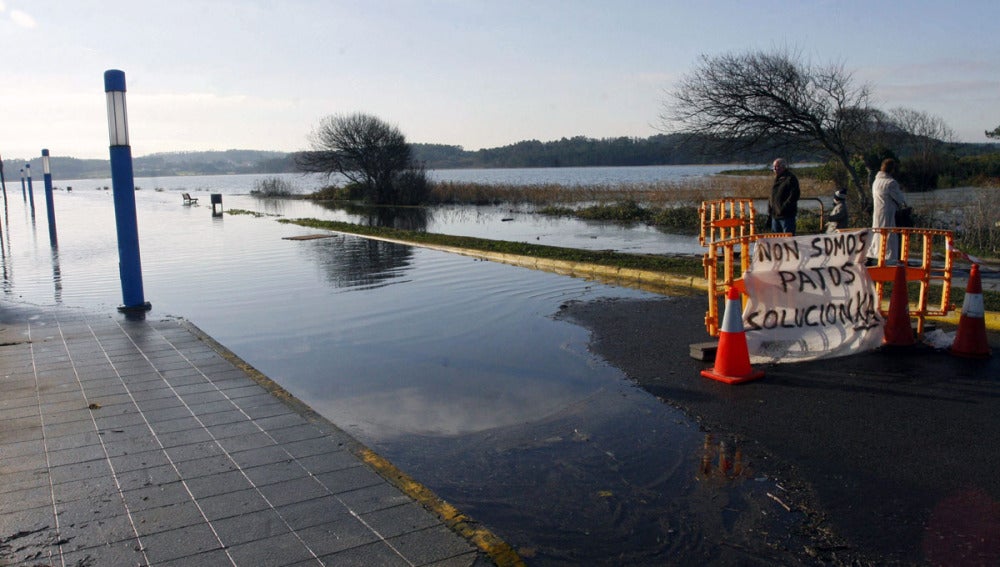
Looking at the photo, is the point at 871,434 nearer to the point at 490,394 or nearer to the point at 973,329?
the point at 973,329

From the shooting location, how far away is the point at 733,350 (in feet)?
23.9

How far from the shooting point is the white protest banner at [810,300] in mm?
7867

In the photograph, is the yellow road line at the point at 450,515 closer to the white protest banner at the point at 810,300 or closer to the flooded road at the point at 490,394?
the flooded road at the point at 490,394

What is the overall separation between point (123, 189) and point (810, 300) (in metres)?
9.17

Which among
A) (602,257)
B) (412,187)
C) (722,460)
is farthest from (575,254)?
(412,187)

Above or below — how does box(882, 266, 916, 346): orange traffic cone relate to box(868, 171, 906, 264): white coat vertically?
below

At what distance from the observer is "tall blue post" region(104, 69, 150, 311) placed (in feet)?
35.4

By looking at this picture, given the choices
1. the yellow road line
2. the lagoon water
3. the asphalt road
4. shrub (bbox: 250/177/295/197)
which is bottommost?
the lagoon water

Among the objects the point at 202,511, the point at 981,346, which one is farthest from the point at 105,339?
the point at 981,346

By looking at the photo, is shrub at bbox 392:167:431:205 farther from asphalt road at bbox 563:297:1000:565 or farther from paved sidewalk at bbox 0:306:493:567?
paved sidewalk at bbox 0:306:493:567

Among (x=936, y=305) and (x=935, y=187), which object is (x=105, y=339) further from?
(x=935, y=187)

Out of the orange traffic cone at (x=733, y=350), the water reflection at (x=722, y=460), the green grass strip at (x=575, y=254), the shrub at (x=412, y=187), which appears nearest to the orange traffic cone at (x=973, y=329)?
the orange traffic cone at (x=733, y=350)

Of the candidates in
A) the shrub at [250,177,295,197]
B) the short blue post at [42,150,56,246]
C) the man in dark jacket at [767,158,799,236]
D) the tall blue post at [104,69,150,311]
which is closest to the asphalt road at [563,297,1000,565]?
the man in dark jacket at [767,158,799,236]

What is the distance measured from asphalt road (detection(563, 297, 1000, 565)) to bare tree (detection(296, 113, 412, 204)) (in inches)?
1781
